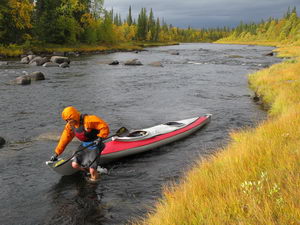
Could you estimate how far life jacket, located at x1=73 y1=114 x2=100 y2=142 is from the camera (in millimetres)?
6148

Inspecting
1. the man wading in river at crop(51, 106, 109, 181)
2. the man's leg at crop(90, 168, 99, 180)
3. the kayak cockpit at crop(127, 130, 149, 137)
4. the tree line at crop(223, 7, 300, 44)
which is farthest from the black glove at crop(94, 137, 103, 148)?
the tree line at crop(223, 7, 300, 44)

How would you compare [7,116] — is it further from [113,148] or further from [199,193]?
[199,193]

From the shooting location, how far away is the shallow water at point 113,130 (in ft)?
17.9

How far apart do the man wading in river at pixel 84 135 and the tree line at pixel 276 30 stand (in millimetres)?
73657

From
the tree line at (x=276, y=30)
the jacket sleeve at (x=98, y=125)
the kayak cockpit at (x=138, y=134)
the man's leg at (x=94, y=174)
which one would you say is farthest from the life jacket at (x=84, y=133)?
the tree line at (x=276, y=30)

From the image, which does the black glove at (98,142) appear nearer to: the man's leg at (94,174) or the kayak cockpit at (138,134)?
the man's leg at (94,174)

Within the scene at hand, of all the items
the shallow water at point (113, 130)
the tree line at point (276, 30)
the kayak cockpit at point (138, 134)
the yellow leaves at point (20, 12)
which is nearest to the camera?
the shallow water at point (113, 130)

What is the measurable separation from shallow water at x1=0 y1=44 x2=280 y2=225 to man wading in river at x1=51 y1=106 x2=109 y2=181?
472 millimetres

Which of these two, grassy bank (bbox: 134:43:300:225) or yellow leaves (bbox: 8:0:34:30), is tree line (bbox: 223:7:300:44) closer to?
yellow leaves (bbox: 8:0:34:30)

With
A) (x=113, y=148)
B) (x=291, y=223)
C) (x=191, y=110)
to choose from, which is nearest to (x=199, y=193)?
(x=291, y=223)

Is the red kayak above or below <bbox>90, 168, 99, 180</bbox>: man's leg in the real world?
above

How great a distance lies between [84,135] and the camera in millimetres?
6242

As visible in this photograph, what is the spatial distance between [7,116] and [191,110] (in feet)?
26.6

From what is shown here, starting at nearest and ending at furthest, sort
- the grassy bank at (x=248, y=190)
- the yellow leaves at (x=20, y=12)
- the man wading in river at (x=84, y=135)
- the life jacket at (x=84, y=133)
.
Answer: the grassy bank at (x=248, y=190)
the man wading in river at (x=84, y=135)
the life jacket at (x=84, y=133)
the yellow leaves at (x=20, y=12)
